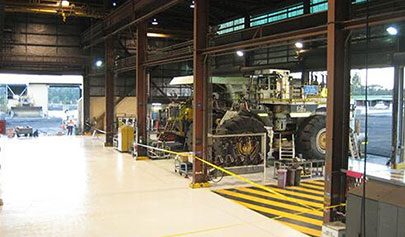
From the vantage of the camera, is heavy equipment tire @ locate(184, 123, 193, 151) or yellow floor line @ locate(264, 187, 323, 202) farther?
heavy equipment tire @ locate(184, 123, 193, 151)

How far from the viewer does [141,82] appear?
600 inches

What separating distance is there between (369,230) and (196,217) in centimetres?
344

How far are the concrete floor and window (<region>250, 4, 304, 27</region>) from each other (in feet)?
33.2

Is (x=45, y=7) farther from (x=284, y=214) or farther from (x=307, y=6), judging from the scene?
(x=284, y=214)

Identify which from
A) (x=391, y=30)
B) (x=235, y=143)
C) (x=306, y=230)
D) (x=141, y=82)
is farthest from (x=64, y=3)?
(x=306, y=230)

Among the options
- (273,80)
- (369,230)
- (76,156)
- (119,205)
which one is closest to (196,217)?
(119,205)

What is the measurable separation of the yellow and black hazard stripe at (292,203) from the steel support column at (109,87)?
10.8 metres

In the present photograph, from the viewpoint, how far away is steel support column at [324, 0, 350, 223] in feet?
19.3

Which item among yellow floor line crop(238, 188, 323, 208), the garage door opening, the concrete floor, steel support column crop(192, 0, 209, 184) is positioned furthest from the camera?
the garage door opening

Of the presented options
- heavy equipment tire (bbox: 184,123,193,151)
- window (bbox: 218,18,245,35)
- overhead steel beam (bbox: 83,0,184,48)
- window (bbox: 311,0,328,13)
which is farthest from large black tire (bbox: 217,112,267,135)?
window (bbox: 218,18,245,35)

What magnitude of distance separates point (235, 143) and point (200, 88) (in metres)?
2.21

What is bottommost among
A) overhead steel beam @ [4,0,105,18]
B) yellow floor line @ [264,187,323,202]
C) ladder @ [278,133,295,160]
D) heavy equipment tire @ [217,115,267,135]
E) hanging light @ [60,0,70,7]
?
yellow floor line @ [264,187,323,202]

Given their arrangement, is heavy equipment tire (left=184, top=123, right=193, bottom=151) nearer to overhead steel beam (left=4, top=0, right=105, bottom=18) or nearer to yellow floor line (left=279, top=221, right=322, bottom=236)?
yellow floor line (left=279, top=221, right=322, bottom=236)

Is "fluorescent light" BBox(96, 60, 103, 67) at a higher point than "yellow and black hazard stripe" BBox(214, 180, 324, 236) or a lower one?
higher
